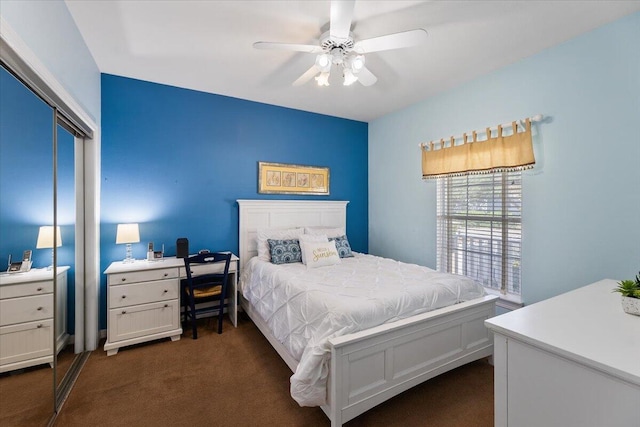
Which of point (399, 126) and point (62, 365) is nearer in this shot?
point (62, 365)

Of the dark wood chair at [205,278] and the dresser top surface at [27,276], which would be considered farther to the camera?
the dark wood chair at [205,278]

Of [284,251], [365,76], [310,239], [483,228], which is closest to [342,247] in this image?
[310,239]

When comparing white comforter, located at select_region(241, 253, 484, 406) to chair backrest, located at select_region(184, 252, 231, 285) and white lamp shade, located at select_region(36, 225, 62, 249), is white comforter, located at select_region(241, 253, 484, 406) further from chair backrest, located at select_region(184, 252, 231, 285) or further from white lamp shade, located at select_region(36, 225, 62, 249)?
white lamp shade, located at select_region(36, 225, 62, 249)

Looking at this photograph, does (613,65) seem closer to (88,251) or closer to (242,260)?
(242,260)

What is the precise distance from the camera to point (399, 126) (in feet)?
12.9

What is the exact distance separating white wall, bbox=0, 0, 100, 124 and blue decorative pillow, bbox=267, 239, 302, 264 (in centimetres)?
211

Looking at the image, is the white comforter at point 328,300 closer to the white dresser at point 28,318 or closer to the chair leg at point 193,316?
the chair leg at point 193,316

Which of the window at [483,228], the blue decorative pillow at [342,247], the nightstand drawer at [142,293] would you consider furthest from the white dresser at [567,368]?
the nightstand drawer at [142,293]

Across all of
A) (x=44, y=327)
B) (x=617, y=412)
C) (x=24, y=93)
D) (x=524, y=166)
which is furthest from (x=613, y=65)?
(x=44, y=327)

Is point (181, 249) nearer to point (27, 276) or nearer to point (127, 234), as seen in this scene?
point (127, 234)

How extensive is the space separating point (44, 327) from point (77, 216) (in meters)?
1.07

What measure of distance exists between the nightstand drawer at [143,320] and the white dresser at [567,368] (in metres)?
2.73

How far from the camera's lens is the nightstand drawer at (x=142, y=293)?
253cm

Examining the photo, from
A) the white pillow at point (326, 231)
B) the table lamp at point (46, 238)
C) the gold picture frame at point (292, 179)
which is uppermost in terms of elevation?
→ the gold picture frame at point (292, 179)
